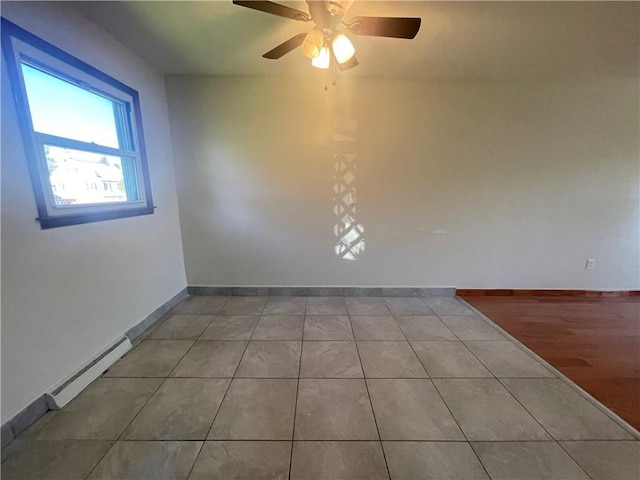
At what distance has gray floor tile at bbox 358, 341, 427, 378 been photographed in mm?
1768

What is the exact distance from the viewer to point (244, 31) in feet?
6.15

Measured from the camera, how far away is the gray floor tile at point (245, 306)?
104 inches

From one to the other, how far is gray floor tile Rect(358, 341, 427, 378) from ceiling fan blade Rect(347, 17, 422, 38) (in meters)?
2.19

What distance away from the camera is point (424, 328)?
2371mm

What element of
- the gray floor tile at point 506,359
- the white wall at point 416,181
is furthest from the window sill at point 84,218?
the gray floor tile at point 506,359

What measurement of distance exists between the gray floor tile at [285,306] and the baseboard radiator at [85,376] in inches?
47.4

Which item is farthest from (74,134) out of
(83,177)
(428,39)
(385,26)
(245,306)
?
(428,39)

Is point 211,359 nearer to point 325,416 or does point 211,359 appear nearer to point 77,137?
point 325,416

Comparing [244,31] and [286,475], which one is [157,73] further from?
[286,475]

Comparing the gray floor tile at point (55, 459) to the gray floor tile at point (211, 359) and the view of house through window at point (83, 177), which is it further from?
the view of house through window at point (83, 177)

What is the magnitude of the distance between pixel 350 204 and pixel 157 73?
7.99ft

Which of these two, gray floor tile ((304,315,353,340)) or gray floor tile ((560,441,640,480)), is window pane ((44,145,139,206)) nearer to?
gray floor tile ((304,315,353,340))

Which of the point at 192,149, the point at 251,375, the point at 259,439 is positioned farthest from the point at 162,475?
the point at 192,149

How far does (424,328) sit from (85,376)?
2682 mm
